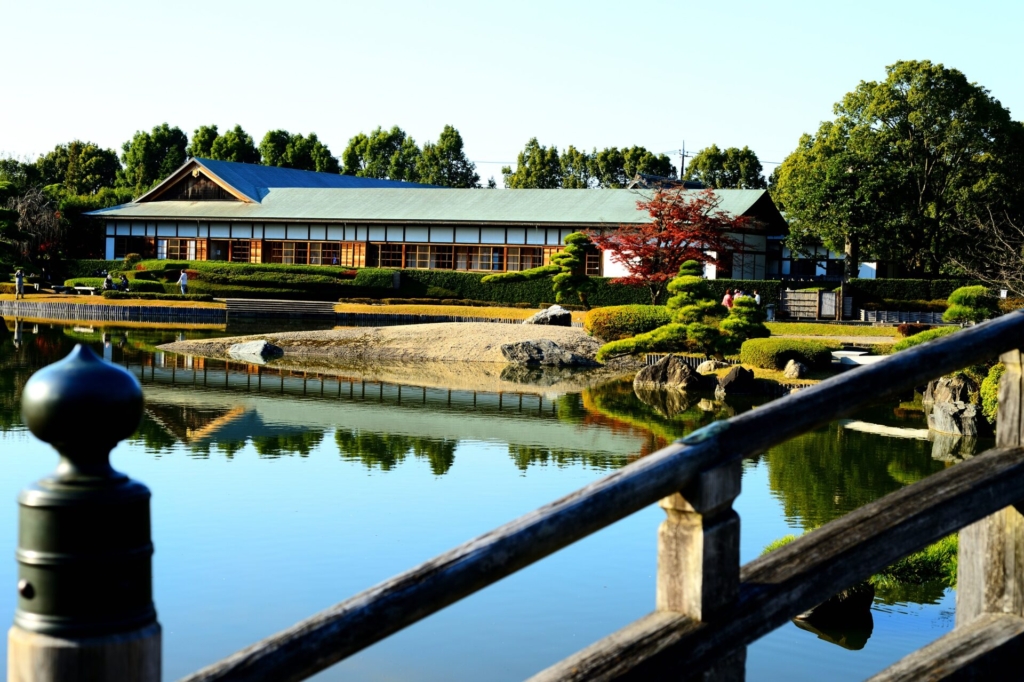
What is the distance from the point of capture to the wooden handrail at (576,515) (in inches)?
67.4

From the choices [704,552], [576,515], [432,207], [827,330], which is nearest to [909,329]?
[827,330]

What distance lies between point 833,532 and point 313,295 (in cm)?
3838

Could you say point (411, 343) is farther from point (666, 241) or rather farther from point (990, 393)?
point (990, 393)

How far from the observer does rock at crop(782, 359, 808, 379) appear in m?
19.8

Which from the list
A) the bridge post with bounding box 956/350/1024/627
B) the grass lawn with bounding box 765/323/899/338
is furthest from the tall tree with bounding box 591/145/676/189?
the bridge post with bounding box 956/350/1024/627

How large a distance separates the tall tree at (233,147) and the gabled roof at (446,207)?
25185 millimetres

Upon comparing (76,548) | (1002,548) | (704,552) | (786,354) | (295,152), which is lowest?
(786,354)

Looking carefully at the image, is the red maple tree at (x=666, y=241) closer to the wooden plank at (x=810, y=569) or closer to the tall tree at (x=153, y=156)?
the wooden plank at (x=810, y=569)

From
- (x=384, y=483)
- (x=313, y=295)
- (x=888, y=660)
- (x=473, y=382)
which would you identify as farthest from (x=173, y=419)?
(x=313, y=295)

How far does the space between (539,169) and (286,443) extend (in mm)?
65208

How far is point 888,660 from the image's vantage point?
246 inches

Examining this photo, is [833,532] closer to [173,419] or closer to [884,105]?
[173,419]

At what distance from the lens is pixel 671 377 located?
20.6 meters

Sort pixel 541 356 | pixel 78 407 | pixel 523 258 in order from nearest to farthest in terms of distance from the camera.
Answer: pixel 78 407, pixel 541 356, pixel 523 258
